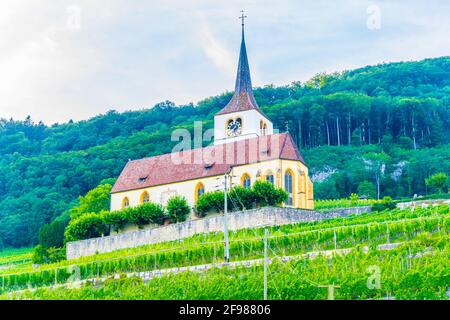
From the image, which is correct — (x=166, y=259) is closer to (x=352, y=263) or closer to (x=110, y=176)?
(x=352, y=263)

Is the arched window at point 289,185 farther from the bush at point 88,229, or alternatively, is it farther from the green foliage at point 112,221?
the bush at point 88,229

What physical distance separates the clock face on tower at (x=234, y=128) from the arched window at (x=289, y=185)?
8681mm

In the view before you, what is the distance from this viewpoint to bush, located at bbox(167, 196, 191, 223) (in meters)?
60.7

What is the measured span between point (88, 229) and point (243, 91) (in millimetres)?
16665

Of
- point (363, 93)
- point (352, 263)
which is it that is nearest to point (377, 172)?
point (363, 93)

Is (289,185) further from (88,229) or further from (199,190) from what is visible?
(88,229)

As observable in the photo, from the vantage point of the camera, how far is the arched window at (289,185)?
197 feet

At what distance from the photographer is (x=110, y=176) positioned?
321ft

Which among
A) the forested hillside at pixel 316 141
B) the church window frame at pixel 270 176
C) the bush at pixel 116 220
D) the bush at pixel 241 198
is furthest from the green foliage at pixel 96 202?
the bush at pixel 241 198

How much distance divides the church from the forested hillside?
15966 millimetres

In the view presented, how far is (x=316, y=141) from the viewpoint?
10619 cm

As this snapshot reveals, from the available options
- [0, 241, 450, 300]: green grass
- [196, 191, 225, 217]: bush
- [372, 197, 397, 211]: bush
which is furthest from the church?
[0, 241, 450, 300]: green grass

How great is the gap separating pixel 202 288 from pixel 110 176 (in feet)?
193

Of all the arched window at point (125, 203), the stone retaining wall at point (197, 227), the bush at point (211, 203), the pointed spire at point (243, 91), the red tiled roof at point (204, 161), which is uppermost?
the pointed spire at point (243, 91)
